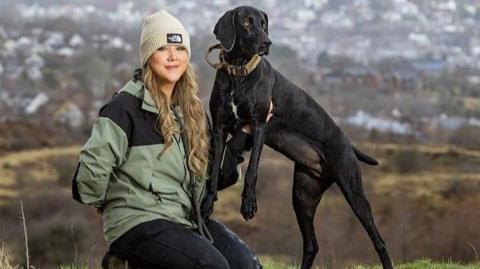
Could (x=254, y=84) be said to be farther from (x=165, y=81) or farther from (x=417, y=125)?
(x=417, y=125)

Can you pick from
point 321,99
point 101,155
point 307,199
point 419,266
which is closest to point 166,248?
point 101,155

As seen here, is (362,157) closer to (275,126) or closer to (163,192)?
(275,126)

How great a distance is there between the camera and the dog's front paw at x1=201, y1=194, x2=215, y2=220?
469cm

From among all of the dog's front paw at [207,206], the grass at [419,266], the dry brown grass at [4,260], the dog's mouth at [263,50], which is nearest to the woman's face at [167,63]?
the dog's mouth at [263,50]

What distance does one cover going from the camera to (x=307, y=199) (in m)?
5.69

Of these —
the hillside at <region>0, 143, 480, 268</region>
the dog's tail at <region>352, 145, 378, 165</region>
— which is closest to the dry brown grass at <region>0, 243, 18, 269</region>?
the dog's tail at <region>352, 145, 378, 165</region>

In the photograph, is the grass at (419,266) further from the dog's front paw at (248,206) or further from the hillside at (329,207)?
the hillside at (329,207)

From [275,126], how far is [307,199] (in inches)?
29.1

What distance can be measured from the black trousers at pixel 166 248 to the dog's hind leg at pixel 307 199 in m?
1.30

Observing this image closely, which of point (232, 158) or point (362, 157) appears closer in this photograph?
point (232, 158)

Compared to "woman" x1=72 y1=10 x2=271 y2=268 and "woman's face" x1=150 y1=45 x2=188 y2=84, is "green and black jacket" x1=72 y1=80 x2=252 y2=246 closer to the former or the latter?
"woman" x1=72 y1=10 x2=271 y2=268

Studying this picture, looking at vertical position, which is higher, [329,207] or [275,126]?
[275,126]

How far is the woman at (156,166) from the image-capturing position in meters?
4.30

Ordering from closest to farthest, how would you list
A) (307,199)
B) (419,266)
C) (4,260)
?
(4,260), (307,199), (419,266)
